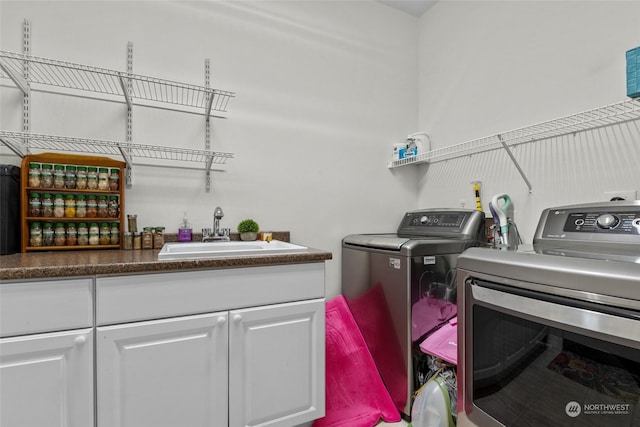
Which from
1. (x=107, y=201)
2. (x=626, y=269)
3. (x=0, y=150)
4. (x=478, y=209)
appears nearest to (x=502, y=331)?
(x=626, y=269)

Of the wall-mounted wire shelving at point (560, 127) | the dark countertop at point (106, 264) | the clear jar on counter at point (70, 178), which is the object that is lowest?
the dark countertop at point (106, 264)

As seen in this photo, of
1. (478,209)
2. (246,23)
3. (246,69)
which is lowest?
(478,209)

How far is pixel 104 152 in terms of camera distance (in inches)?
63.4

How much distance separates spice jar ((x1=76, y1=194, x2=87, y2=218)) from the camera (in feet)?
4.71

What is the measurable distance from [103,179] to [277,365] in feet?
3.98

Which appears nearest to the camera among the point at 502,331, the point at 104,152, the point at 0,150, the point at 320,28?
the point at 502,331

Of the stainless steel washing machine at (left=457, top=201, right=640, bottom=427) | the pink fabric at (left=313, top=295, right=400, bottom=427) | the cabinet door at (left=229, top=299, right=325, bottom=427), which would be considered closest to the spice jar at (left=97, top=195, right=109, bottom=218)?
the cabinet door at (left=229, top=299, right=325, bottom=427)

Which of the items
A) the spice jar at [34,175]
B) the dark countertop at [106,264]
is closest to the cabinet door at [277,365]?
the dark countertop at [106,264]

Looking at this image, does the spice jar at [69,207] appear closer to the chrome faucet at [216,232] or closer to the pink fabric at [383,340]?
the chrome faucet at [216,232]

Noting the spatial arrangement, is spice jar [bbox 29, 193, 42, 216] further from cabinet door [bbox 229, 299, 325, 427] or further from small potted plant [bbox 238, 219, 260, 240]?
cabinet door [bbox 229, 299, 325, 427]

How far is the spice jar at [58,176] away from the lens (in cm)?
140

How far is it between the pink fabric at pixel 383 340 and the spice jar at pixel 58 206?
160 cm

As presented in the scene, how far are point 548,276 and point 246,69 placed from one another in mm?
1852

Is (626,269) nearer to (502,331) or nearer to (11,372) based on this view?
(502,331)
